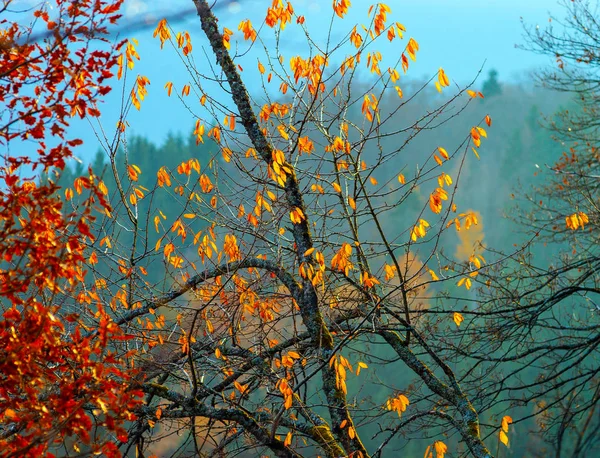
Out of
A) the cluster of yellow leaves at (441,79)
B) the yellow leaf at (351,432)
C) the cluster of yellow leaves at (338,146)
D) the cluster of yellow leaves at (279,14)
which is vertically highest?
the cluster of yellow leaves at (279,14)

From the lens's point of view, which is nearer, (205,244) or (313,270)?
(313,270)

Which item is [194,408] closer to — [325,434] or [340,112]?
[325,434]

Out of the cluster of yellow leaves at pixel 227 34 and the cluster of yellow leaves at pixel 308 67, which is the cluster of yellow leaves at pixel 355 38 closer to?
the cluster of yellow leaves at pixel 308 67

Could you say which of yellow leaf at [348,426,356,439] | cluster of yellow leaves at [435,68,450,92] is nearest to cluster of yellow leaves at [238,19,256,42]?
cluster of yellow leaves at [435,68,450,92]

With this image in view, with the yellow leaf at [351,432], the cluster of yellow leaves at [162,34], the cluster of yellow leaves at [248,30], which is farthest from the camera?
the cluster of yellow leaves at [248,30]

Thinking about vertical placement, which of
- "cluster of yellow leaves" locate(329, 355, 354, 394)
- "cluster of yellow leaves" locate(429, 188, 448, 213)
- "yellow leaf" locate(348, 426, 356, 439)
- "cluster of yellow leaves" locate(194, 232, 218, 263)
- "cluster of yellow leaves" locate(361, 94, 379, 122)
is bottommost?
"yellow leaf" locate(348, 426, 356, 439)

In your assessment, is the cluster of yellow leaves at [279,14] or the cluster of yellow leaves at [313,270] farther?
the cluster of yellow leaves at [279,14]

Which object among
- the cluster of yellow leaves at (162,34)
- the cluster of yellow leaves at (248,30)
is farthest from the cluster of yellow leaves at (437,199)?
the cluster of yellow leaves at (162,34)

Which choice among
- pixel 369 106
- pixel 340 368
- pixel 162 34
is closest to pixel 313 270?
pixel 340 368

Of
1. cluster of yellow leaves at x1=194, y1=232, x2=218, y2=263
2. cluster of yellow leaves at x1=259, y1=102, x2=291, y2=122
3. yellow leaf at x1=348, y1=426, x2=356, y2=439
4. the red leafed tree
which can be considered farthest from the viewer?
cluster of yellow leaves at x1=259, y1=102, x2=291, y2=122

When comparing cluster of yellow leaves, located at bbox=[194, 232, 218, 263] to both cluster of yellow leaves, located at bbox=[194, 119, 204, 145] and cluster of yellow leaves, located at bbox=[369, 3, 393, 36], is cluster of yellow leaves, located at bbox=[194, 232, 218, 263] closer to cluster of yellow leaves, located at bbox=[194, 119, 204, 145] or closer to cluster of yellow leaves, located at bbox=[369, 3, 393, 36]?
cluster of yellow leaves, located at bbox=[194, 119, 204, 145]

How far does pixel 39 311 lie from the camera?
3.62 metres

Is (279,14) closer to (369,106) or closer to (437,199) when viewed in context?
(369,106)

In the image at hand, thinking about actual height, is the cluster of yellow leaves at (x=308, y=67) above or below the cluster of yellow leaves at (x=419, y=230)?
above
